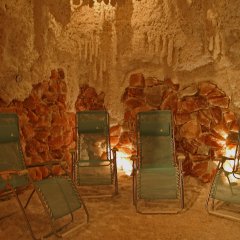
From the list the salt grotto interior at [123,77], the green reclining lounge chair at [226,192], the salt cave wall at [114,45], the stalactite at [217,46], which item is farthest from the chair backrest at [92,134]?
the stalactite at [217,46]

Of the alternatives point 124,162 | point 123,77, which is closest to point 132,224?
point 124,162

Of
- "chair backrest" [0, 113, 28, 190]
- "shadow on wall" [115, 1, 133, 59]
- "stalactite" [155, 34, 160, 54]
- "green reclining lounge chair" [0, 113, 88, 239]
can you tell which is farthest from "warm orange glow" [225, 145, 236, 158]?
"chair backrest" [0, 113, 28, 190]

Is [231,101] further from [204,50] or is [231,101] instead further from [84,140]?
[84,140]

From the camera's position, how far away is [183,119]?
16.8ft

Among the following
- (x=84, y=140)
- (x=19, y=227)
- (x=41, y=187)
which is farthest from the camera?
(x=84, y=140)

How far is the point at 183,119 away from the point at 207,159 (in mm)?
643

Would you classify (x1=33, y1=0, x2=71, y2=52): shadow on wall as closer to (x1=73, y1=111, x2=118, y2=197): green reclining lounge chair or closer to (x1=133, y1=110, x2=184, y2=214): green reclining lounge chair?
(x1=73, y1=111, x2=118, y2=197): green reclining lounge chair

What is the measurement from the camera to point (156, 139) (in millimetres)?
4465

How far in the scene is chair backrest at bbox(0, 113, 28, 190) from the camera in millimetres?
3697

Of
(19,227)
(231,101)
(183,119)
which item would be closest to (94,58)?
(183,119)

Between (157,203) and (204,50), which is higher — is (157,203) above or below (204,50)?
below

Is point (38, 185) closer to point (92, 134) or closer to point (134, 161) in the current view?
point (134, 161)

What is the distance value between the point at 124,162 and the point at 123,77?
1.29m

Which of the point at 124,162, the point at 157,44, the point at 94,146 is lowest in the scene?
the point at 124,162
